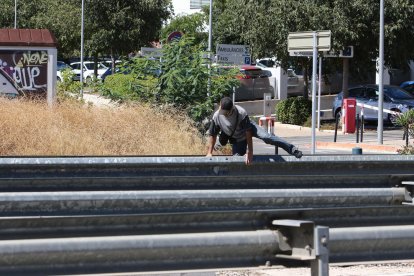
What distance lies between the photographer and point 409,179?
8414mm

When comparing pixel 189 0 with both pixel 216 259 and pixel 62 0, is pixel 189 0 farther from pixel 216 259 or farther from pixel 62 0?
pixel 216 259

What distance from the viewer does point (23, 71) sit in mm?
23297

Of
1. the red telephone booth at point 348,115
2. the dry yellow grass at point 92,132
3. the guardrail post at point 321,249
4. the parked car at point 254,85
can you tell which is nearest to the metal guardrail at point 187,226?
the guardrail post at point 321,249

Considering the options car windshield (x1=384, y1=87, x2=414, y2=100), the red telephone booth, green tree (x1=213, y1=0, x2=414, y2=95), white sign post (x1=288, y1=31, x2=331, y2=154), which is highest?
green tree (x1=213, y1=0, x2=414, y2=95)

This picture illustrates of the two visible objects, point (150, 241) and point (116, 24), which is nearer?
Answer: point (150, 241)

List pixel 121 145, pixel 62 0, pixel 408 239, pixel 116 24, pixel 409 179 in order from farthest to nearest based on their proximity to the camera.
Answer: pixel 62 0
pixel 116 24
pixel 121 145
pixel 409 179
pixel 408 239

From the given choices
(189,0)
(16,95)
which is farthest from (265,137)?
(189,0)

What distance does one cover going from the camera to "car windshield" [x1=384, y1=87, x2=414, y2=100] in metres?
33.9

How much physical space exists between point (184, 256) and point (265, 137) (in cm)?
633

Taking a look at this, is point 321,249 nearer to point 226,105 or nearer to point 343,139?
point 226,105

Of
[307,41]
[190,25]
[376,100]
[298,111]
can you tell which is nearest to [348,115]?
[376,100]

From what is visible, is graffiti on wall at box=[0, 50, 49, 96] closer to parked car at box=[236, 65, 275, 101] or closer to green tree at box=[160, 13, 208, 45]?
parked car at box=[236, 65, 275, 101]

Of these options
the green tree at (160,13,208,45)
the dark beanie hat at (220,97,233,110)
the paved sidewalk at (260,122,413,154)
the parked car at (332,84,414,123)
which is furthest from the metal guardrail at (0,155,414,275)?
the green tree at (160,13,208,45)

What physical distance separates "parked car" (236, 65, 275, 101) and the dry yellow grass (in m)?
24.1
